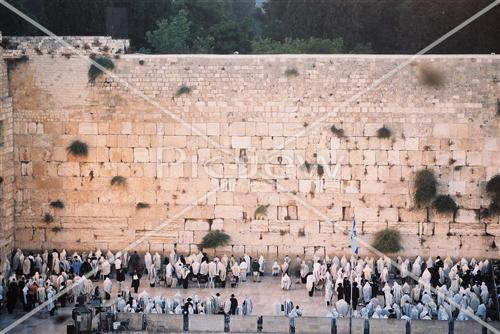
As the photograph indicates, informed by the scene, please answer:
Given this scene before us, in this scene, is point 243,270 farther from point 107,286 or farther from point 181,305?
point 107,286

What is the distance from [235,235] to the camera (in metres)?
25.7

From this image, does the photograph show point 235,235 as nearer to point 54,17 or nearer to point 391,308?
point 391,308

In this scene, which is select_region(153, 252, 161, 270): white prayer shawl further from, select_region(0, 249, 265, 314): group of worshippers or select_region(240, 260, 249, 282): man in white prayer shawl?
select_region(240, 260, 249, 282): man in white prayer shawl

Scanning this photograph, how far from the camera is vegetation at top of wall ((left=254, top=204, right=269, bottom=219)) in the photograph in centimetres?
2562

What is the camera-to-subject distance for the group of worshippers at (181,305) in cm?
2162

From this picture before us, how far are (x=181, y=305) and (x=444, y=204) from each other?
685cm

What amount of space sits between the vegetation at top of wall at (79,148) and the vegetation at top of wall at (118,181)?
0.90 meters

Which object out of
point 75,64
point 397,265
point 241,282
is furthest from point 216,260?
point 75,64

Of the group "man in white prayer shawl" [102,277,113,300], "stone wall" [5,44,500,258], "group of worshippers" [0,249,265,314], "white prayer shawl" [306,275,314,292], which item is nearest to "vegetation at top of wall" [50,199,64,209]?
"stone wall" [5,44,500,258]

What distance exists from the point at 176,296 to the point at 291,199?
14.6 ft

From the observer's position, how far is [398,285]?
23.0 metres

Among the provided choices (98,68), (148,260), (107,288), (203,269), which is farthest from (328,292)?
(98,68)

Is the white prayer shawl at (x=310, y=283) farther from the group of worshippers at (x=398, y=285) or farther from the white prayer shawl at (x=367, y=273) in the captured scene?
the white prayer shawl at (x=367, y=273)

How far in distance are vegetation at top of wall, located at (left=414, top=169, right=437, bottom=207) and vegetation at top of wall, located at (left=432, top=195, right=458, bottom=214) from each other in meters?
0.15
